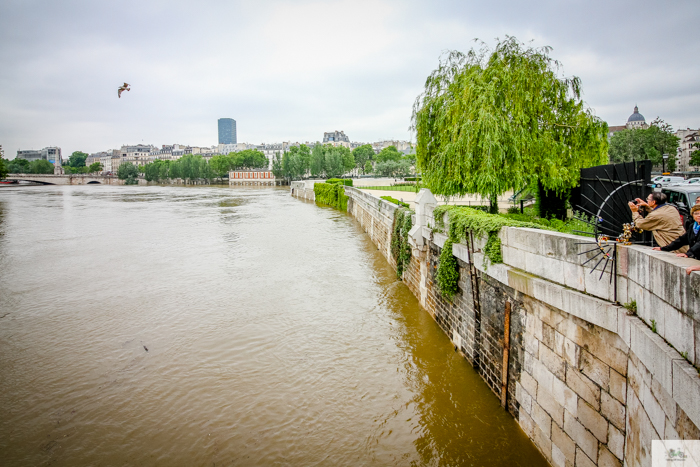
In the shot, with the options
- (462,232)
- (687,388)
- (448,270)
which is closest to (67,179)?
(448,270)

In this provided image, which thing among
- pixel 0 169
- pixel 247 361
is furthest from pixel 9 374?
pixel 0 169

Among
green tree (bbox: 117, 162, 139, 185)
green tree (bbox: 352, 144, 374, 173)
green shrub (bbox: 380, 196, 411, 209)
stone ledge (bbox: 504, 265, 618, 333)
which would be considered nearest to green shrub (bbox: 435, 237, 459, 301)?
stone ledge (bbox: 504, 265, 618, 333)

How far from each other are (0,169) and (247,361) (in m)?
84.1

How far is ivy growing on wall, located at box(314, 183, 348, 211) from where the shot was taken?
148 feet

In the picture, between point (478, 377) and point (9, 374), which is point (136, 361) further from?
point (478, 377)

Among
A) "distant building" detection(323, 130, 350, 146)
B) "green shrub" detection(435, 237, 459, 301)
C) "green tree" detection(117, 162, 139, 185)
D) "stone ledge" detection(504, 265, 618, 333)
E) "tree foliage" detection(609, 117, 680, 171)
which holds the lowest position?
"green shrub" detection(435, 237, 459, 301)

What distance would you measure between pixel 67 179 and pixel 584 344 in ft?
532

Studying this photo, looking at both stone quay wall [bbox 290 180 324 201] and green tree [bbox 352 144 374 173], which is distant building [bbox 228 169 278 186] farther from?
stone quay wall [bbox 290 180 324 201]

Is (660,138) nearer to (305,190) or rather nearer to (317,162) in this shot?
(305,190)

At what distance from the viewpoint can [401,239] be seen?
15805mm

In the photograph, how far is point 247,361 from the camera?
33.6 ft

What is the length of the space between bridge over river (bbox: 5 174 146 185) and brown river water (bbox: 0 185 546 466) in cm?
12819

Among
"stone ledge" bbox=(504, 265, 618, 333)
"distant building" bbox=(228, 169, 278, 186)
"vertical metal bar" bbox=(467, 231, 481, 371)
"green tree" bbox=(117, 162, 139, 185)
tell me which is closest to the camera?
"stone ledge" bbox=(504, 265, 618, 333)

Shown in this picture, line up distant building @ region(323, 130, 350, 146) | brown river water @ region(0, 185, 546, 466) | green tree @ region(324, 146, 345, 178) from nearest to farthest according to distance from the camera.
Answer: brown river water @ region(0, 185, 546, 466) < green tree @ region(324, 146, 345, 178) < distant building @ region(323, 130, 350, 146)
